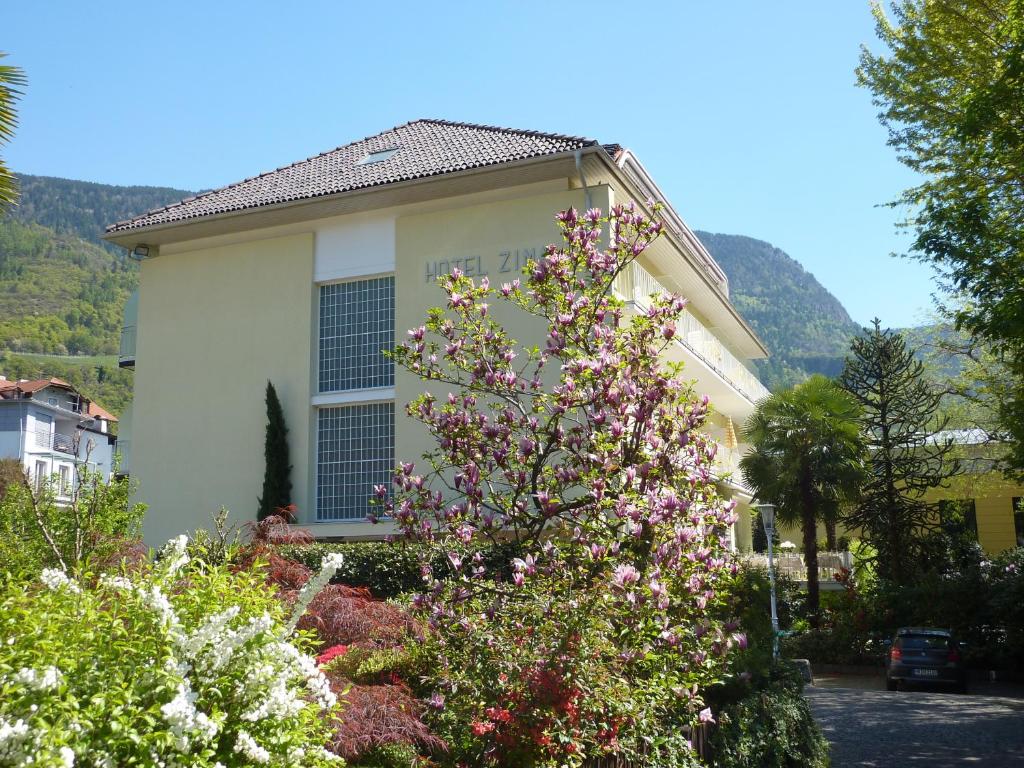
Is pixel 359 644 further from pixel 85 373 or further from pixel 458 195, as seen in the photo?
pixel 85 373

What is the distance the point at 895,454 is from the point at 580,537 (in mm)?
26180

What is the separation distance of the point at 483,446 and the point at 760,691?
417 cm

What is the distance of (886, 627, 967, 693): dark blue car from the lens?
855 inches

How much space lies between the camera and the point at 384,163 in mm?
26000

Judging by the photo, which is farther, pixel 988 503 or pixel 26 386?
pixel 26 386

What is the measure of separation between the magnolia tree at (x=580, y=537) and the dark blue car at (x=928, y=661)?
49.0 ft

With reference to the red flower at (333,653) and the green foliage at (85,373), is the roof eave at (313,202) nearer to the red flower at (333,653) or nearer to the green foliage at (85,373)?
the red flower at (333,653)

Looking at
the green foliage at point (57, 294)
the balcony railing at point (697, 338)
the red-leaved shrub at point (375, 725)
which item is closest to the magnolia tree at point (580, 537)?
the red-leaved shrub at point (375, 725)

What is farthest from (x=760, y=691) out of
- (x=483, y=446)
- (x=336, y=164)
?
(x=336, y=164)

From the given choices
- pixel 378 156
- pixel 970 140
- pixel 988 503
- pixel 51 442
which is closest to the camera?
pixel 970 140

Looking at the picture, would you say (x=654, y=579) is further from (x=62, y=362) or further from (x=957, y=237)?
(x=62, y=362)

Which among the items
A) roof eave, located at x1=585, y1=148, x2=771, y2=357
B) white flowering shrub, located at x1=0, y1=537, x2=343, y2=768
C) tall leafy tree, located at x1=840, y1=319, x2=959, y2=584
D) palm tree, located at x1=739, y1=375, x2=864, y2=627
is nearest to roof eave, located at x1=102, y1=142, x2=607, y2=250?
roof eave, located at x1=585, y1=148, x2=771, y2=357

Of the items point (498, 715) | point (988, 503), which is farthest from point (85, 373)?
point (498, 715)

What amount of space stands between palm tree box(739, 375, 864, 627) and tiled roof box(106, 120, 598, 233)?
10.6m
